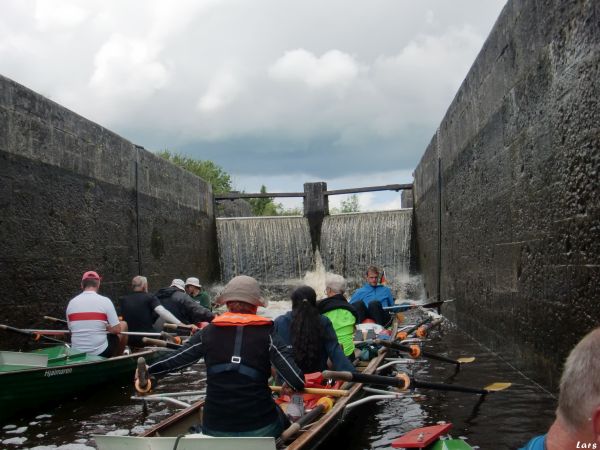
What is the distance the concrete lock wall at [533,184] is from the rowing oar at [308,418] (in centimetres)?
219

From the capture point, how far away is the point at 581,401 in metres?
1.46

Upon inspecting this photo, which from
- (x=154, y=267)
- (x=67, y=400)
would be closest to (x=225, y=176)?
(x=154, y=267)

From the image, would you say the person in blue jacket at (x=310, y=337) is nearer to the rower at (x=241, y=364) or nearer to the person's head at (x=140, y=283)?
the rower at (x=241, y=364)

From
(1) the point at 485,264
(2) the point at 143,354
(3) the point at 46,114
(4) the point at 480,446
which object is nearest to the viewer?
(4) the point at 480,446

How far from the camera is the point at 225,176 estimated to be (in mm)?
51969

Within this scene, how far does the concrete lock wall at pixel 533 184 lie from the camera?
4.90m

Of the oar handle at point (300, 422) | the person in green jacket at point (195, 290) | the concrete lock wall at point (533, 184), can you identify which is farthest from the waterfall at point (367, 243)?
the oar handle at point (300, 422)

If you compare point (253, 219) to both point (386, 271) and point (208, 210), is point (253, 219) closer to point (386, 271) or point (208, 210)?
point (208, 210)

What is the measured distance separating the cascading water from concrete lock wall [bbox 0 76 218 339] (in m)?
5.40

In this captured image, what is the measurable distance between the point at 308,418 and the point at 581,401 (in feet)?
10.0

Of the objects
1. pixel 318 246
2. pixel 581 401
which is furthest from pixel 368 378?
pixel 318 246

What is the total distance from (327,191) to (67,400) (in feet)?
42.5

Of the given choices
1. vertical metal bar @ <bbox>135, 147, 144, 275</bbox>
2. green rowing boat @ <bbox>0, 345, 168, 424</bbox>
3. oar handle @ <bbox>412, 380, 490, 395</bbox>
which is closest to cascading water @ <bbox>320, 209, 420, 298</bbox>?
vertical metal bar @ <bbox>135, 147, 144, 275</bbox>

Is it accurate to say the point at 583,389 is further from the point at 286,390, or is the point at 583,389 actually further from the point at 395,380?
the point at 286,390
